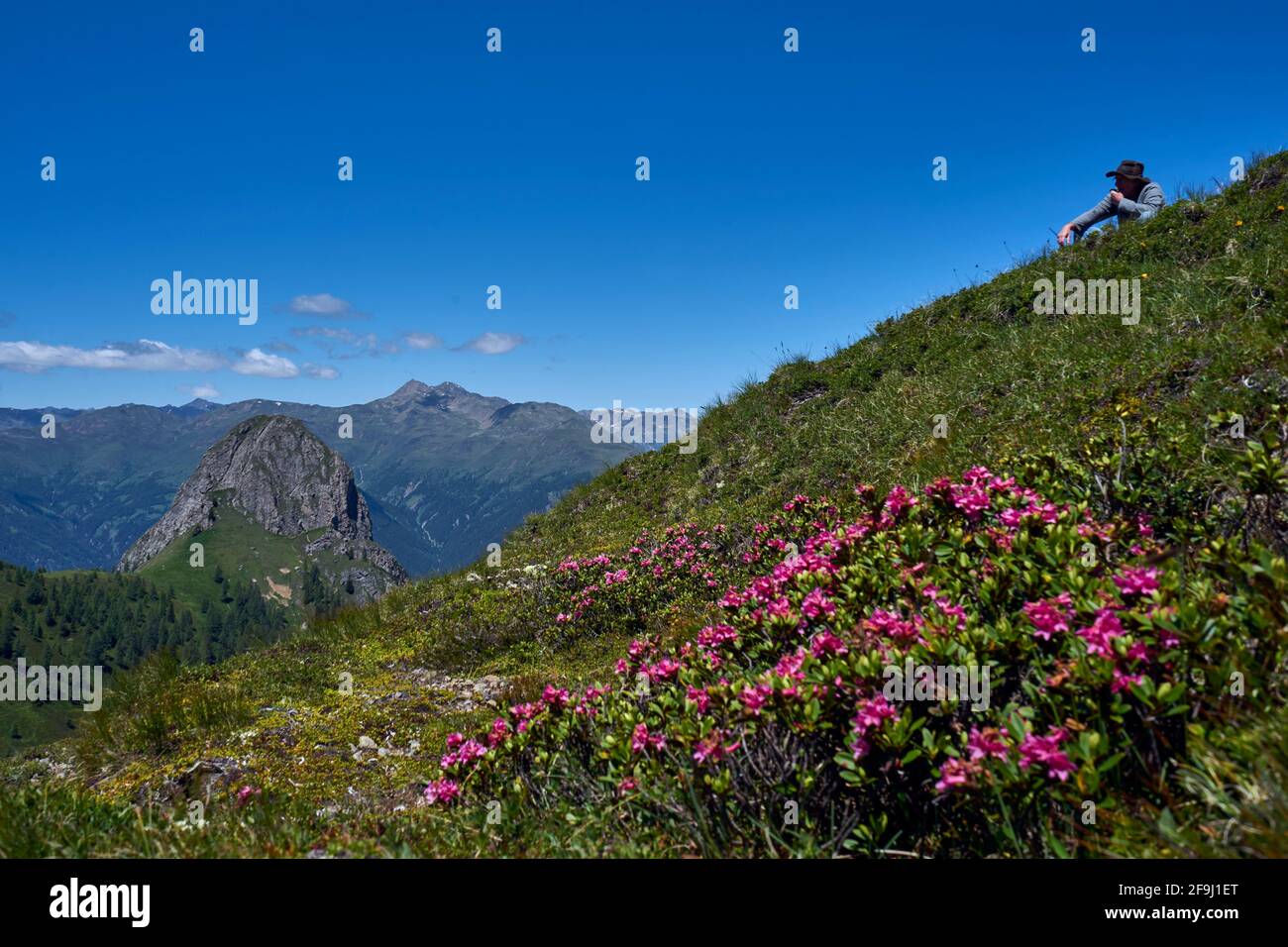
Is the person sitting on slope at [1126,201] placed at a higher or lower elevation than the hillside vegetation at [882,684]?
higher

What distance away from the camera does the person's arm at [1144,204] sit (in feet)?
53.9

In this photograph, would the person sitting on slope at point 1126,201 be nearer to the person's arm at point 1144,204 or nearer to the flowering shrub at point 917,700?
the person's arm at point 1144,204

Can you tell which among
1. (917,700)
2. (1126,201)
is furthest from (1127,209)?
(917,700)

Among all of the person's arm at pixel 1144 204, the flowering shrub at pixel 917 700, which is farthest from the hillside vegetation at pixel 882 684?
the person's arm at pixel 1144 204

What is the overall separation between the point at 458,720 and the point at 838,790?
19.4ft

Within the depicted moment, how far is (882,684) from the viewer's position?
3539 millimetres

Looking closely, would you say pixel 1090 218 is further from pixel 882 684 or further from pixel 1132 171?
pixel 882 684

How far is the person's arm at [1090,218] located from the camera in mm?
17688

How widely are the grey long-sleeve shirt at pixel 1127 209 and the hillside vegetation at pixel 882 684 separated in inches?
207

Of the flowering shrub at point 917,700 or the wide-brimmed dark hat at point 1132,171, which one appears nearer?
the flowering shrub at point 917,700

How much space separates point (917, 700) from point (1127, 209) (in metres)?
18.9

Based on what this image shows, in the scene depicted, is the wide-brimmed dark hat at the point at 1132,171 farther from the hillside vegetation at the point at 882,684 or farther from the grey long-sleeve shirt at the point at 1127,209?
the hillside vegetation at the point at 882,684

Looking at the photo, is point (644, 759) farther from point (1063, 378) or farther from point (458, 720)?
point (1063, 378)
